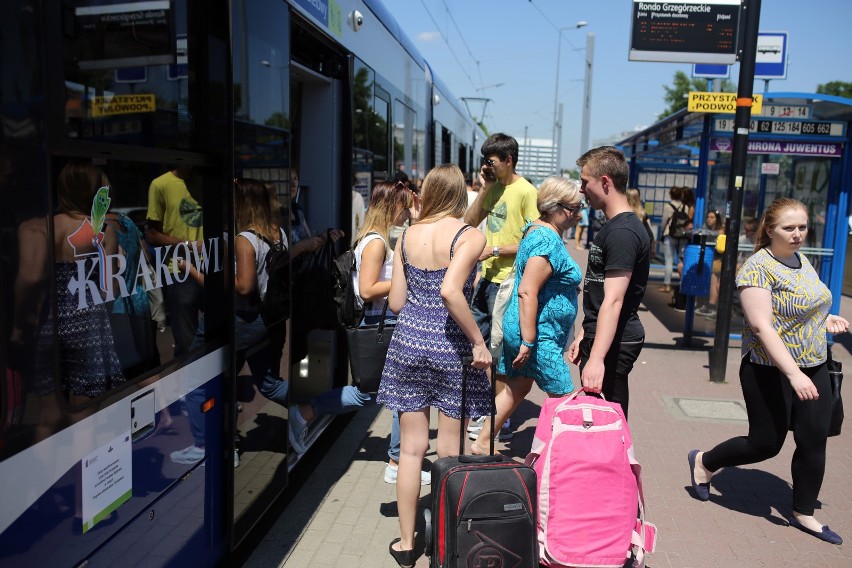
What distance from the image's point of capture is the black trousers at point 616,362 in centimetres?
372

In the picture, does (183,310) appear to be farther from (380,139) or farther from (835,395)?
(380,139)

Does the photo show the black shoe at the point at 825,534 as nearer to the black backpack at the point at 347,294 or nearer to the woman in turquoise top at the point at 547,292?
the woman in turquoise top at the point at 547,292

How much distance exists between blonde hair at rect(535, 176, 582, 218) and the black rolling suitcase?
5.26 ft

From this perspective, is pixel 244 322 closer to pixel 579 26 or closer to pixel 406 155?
pixel 406 155

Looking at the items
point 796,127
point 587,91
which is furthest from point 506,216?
point 587,91

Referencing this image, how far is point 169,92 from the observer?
8.51ft

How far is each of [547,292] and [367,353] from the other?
1083 mm

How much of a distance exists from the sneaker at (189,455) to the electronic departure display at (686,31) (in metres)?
6.47

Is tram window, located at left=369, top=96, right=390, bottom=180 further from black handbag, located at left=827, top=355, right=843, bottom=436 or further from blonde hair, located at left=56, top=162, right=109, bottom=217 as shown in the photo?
blonde hair, located at left=56, top=162, right=109, bottom=217

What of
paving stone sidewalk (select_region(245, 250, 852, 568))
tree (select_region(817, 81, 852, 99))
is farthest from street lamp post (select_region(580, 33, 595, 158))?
tree (select_region(817, 81, 852, 99))

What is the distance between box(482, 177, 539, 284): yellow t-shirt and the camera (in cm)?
538

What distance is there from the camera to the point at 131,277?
2.35 metres

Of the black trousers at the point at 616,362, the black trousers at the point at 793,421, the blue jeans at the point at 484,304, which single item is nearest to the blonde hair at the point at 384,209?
the blue jeans at the point at 484,304

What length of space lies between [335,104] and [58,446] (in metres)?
3.52
